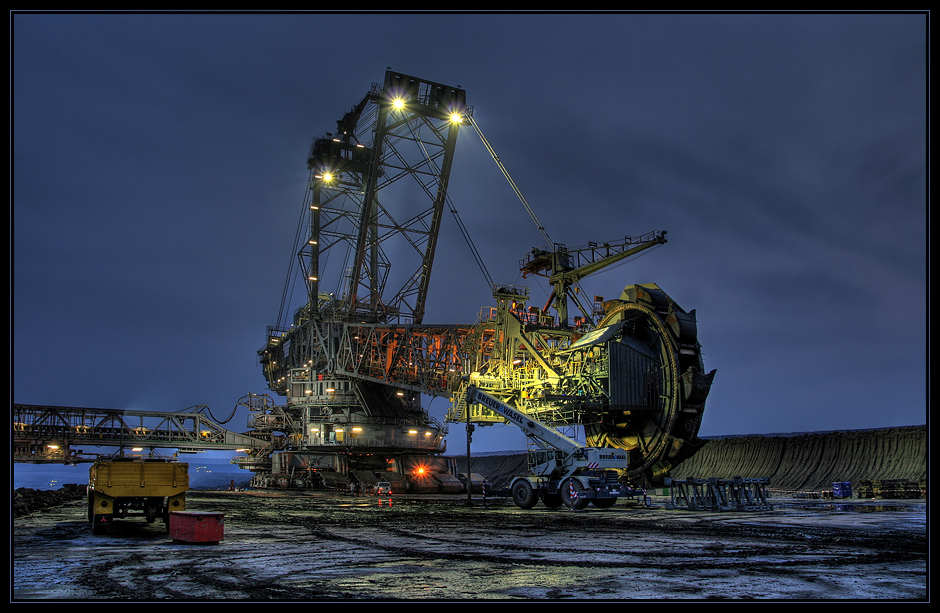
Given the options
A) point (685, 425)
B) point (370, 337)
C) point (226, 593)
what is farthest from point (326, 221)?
point (226, 593)

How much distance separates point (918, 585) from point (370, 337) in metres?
42.5

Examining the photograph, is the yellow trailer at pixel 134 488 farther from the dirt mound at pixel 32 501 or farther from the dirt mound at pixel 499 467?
the dirt mound at pixel 499 467

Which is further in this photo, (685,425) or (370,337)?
(370,337)

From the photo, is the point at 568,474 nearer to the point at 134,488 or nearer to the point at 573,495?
the point at 573,495

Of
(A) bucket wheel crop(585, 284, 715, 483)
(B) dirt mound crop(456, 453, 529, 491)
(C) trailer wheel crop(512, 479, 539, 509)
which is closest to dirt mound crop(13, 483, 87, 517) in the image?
(C) trailer wheel crop(512, 479, 539, 509)

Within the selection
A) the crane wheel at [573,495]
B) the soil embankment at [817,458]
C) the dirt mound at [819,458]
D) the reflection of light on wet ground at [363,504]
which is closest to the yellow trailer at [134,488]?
the reflection of light on wet ground at [363,504]

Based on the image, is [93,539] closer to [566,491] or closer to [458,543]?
[458,543]

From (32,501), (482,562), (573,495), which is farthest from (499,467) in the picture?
(482,562)

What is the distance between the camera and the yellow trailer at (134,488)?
53.2 ft

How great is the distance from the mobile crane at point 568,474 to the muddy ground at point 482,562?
20.3ft

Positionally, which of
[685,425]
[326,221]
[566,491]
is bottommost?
[566,491]

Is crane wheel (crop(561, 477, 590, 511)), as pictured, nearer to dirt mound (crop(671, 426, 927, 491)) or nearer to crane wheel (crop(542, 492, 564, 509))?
crane wheel (crop(542, 492, 564, 509))

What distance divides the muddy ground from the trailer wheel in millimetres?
8422
